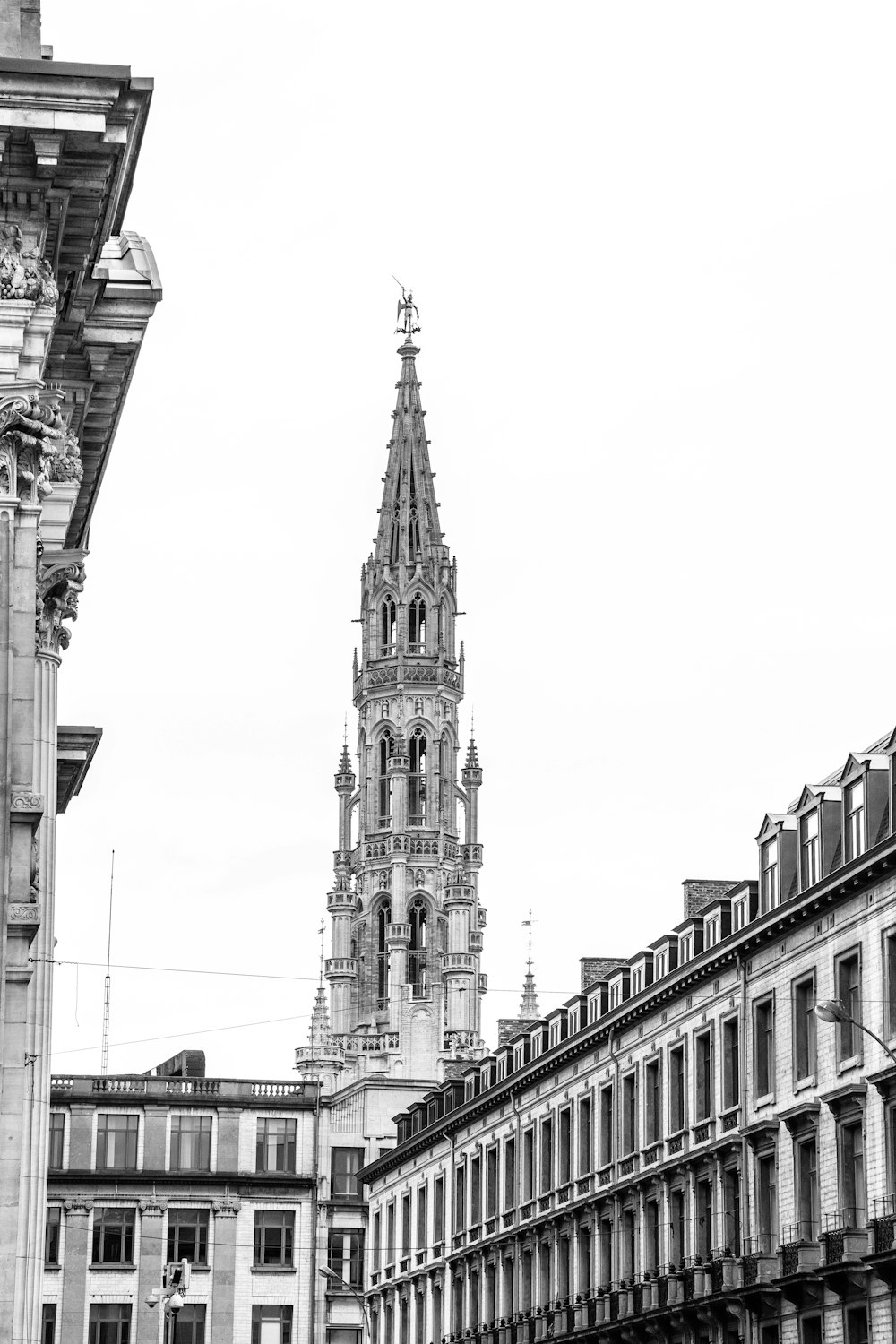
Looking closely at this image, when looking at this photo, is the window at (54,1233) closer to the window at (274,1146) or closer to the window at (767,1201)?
the window at (274,1146)

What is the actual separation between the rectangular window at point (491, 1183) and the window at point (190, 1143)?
2445 centimetres

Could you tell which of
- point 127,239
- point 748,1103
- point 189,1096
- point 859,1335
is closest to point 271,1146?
point 189,1096

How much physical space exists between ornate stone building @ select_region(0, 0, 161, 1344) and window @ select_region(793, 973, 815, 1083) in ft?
119

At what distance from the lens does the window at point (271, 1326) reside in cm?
11788

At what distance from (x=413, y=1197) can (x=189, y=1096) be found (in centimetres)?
1466

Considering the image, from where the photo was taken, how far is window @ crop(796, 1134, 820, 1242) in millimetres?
62719

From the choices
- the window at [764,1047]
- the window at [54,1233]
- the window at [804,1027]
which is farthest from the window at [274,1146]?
the window at [804,1027]

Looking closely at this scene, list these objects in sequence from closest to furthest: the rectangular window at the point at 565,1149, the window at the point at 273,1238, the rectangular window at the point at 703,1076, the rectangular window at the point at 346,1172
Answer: the rectangular window at the point at 703,1076, the rectangular window at the point at 565,1149, the window at the point at 273,1238, the rectangular window at the point at 346,1172

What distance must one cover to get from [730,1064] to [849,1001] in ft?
29.0

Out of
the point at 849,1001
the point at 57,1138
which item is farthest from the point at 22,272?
the point at 57,1138

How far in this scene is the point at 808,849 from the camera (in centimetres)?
6588

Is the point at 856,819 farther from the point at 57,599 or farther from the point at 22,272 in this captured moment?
the point at 22,272

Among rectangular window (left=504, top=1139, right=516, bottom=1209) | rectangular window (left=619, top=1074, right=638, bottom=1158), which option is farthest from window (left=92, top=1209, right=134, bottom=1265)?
rectangular window (left=619, top=1074, right=638, bottom=1158)

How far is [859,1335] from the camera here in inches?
2338
